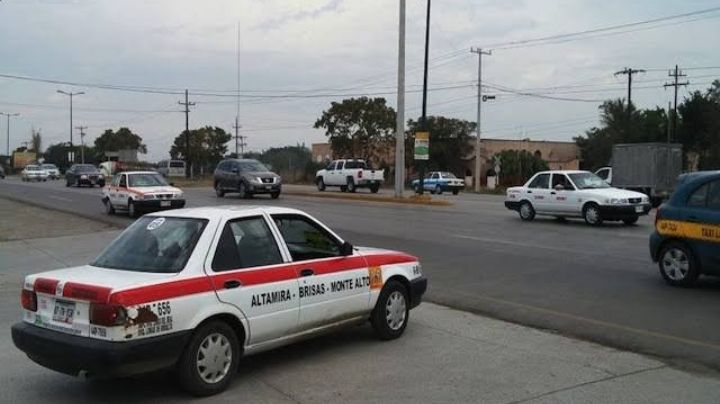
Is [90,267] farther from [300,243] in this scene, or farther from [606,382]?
[606,382]

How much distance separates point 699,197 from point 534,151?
85.8 m

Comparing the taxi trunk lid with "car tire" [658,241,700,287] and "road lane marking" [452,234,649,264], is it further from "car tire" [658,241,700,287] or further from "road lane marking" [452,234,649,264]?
"road lane marking" [452,234,649,264]

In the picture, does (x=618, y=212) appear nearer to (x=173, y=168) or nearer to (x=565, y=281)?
(x=565, y=281)

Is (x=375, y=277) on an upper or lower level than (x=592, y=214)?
upper

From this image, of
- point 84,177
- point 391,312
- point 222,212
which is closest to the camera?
point 222,212

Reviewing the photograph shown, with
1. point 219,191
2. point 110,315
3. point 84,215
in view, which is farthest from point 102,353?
point 219,191

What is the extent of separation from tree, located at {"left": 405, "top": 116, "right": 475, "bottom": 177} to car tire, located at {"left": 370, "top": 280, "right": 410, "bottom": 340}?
2808 inches

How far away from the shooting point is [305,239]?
711 cm

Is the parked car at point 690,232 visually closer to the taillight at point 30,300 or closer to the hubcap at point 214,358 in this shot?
the hubcap at point 214,358

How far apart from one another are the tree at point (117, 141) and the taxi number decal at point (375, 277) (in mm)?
127782

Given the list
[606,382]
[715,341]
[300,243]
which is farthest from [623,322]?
[300,243]

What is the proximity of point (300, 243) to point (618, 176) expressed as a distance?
102 feet

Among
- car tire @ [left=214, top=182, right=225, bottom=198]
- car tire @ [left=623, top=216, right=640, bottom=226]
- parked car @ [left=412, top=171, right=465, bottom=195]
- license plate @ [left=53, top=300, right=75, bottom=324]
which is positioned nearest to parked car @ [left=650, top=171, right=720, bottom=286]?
license plate @ [left=53, top=300, right=75, bottom=324]

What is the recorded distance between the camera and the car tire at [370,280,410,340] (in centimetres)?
755
